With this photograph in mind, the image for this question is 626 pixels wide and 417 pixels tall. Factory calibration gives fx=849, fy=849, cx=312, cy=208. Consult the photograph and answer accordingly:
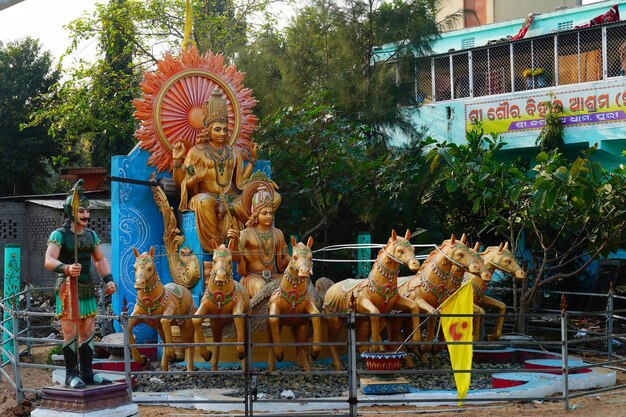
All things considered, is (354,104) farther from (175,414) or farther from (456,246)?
(175,414)

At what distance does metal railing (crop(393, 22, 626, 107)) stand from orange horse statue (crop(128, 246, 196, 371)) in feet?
31.4

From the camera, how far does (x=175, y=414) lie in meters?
9.32

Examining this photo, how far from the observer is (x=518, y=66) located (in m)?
21.5

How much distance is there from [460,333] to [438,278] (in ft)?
8.65

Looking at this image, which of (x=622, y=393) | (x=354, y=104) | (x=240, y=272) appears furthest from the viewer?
(x=354, y=104)

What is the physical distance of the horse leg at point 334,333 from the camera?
11.6 m

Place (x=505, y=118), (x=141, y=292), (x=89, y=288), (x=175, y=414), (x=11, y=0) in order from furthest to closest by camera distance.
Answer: (x=505, y=118), (x=141, y=292), (x=175, y=414), (x=89, y=288), (x=11, y=0)

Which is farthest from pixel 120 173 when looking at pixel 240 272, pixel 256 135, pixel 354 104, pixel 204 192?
pixel 354 104

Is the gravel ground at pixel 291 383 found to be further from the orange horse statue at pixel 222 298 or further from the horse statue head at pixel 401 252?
the horse statue head at pixel 401 252

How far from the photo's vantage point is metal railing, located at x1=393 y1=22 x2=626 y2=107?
787 inches

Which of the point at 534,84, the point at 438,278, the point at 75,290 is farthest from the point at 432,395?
the point at 534,84

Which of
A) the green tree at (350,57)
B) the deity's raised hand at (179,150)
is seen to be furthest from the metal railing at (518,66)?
the deity's raised hand at (179,150)

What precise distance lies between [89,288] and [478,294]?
659cm

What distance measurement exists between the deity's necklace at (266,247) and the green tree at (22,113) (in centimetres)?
1778
